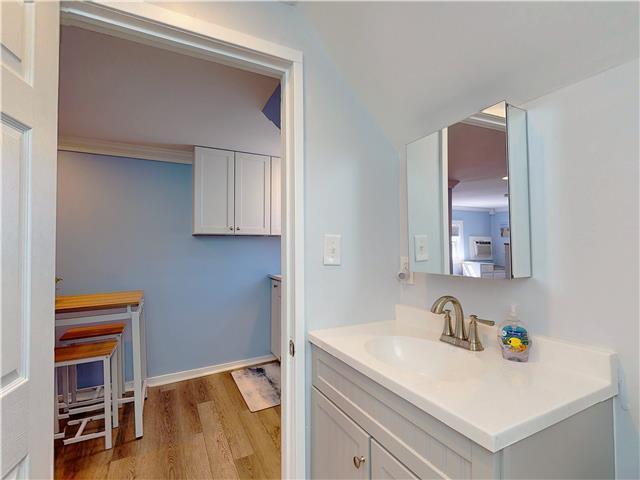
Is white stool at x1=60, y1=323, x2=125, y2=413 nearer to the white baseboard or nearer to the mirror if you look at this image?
the white baseboard

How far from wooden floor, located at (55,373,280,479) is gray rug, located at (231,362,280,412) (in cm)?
8

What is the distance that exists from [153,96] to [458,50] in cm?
173

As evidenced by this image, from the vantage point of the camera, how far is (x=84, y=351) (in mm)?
1874

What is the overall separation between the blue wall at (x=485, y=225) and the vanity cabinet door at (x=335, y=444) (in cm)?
73

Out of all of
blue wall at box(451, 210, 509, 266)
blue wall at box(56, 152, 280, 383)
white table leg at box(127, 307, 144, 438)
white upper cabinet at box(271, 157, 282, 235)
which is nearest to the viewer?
blue wall at box(451, 210, 509, 266)

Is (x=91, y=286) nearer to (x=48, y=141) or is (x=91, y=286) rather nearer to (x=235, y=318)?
(x=235, y=318)

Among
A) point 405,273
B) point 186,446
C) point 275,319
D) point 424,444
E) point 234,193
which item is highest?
point 234,193

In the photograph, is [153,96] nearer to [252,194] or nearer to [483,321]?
[252,194]

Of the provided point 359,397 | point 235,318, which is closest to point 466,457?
point 359,397

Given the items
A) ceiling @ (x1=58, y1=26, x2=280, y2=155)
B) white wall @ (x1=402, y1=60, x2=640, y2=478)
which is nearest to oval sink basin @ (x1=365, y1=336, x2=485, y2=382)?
white wall @ (x1=402, y1=60, x2=640, y2=478)

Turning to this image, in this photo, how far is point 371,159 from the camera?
54.3 inches

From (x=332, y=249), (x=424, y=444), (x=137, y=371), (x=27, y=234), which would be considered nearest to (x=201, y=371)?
(x=137, y=371)

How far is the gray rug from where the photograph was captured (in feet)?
7.78

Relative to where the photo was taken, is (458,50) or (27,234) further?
(458,50)
